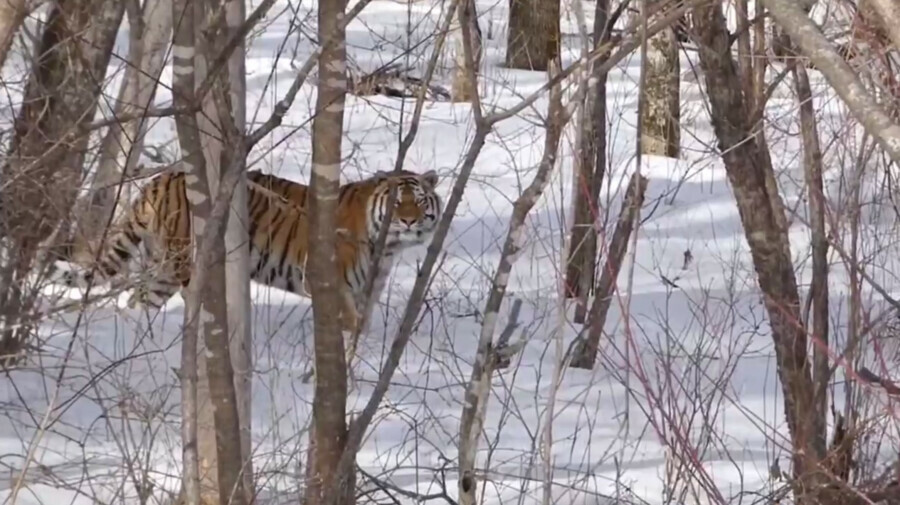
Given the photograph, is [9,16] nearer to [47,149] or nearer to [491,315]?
[491,315]

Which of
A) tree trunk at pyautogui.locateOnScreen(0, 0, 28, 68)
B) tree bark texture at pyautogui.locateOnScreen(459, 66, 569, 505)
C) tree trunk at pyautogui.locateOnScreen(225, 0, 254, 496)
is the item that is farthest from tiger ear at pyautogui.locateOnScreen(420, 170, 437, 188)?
tree trunk at pyautogui.locateOnScreen(0, 0, 28, 68)

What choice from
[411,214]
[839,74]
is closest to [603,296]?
[411,214]

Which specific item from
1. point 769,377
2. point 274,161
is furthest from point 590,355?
point 274,161

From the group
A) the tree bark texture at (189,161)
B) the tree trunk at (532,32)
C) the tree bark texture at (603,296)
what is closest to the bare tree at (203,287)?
the tree bark texture at (189,161)

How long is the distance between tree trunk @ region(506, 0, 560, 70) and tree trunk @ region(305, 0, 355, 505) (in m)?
8.56

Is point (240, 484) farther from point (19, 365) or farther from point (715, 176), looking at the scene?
point (715, 176)

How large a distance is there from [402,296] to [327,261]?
4084mm

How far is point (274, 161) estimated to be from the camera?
876cm

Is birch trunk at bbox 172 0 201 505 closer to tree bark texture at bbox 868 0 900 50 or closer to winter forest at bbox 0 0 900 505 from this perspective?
winter forest at bbox 0 0 900 505

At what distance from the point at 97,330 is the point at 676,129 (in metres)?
5.55

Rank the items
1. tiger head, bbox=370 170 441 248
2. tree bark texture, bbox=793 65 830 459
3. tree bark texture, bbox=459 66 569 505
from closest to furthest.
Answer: tree bark texture, bbox=459 66 569 505 < tree bark texture, bbox=793 65 830 459 < tiger head, bbox=370 170 441 248

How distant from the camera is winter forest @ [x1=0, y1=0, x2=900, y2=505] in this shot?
2924mm

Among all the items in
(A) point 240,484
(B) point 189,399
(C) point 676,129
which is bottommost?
(A) point 240,484

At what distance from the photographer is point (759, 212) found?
3953 millimetres
